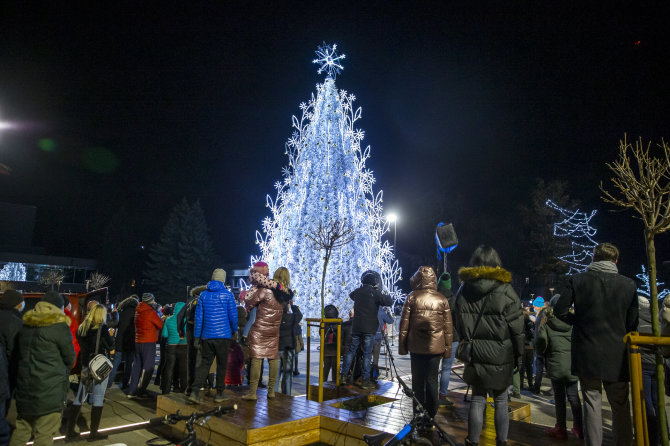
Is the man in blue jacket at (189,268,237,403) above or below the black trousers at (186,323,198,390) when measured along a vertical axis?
above

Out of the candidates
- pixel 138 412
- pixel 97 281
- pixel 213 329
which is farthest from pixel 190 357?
pixel 97 281

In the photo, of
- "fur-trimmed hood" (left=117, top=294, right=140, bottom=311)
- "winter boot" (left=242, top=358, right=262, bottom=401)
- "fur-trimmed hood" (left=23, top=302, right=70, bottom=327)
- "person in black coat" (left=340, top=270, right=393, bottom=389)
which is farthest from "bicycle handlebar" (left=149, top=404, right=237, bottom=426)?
"fur-trimmed hood" (left=117, top=294, right=140, bottom=311)

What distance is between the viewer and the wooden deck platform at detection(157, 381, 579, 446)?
4.88 metres

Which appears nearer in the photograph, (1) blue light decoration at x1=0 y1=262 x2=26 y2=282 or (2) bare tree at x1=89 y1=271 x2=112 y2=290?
(1) blue light decoration at x1=0 y1=262 x2=26 y2=282

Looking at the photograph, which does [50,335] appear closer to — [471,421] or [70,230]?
[471,421]

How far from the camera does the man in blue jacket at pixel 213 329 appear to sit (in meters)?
5.96

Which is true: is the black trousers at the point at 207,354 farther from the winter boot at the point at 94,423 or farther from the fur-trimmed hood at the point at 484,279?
the fur-trimmed hood at the point at 484,279

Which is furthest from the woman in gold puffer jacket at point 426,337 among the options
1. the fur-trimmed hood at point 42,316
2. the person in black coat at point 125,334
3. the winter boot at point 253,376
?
the person in black coat at point 125,334

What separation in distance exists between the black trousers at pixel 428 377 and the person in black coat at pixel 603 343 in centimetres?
155

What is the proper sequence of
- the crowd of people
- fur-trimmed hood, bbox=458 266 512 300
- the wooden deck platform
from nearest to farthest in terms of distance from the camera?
the crowd of people, fur-trimmed hood, bbox=458 266 512 300, the wooden deck platform

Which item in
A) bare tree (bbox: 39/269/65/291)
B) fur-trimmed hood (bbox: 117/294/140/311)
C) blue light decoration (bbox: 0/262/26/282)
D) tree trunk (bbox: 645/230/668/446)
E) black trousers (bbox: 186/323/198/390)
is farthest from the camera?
blue light decoration (bbox: 0/262/26/282)

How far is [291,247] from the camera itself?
1719cm

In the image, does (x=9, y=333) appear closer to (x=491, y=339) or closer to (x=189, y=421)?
(x=189, y=421)

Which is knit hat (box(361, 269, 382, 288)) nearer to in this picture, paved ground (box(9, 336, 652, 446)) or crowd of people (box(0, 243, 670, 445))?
crowd of people (box(0, 243, 670, 445))
